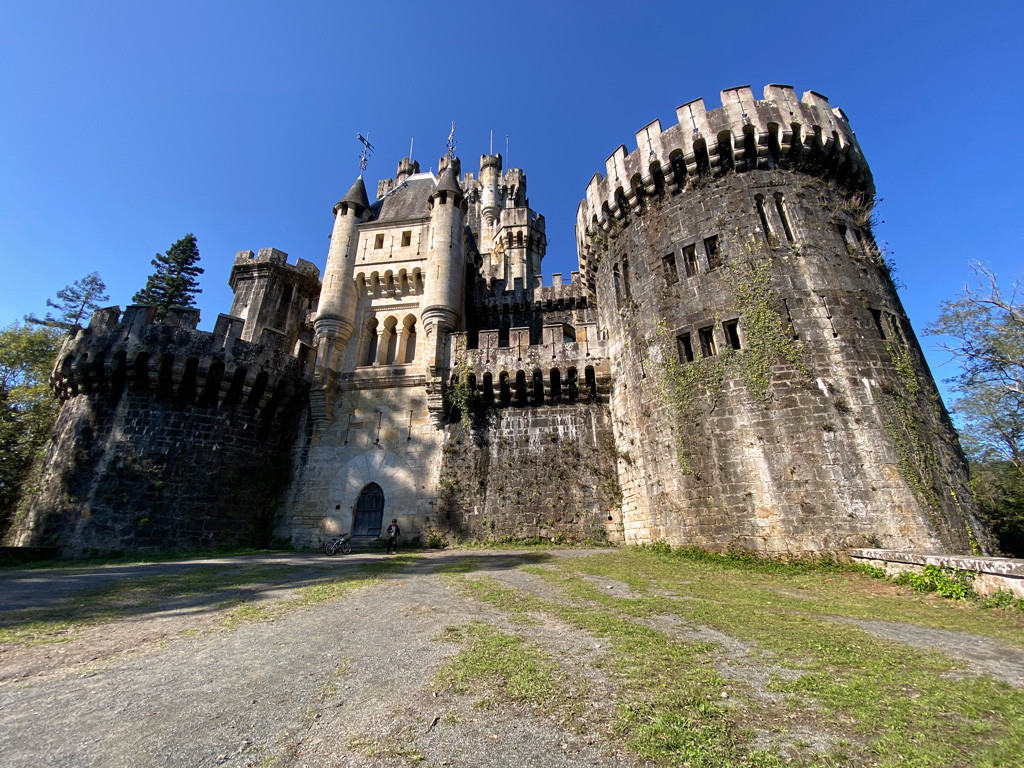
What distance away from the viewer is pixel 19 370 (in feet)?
78.3

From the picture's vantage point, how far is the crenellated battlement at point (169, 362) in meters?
17.2

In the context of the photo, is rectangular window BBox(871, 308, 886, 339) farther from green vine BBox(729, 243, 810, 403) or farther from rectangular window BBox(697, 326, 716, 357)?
rectangular window BBox(697, 326, 716, 357)

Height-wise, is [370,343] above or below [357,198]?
below

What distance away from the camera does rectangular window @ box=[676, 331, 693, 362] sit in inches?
575

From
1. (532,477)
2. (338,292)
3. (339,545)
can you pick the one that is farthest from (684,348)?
(338,292)

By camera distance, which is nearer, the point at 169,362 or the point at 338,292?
the point at 169,362

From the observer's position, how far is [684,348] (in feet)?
48.6

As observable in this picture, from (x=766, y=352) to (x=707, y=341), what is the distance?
5.91ft

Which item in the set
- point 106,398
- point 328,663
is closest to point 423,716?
point 328,663

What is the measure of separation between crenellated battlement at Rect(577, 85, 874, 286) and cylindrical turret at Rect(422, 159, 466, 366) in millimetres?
8208

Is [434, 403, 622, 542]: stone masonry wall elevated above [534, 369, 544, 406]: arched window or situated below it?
below

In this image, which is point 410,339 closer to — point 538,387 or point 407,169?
point 538,387

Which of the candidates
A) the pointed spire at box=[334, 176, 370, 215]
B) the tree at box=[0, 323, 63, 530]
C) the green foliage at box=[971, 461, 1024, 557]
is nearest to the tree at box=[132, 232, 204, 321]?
the tree at box=[0, 323, 63, 530]

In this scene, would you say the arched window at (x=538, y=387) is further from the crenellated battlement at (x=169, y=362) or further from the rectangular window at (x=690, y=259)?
the crenellated battlement at (x=169, y=362)
